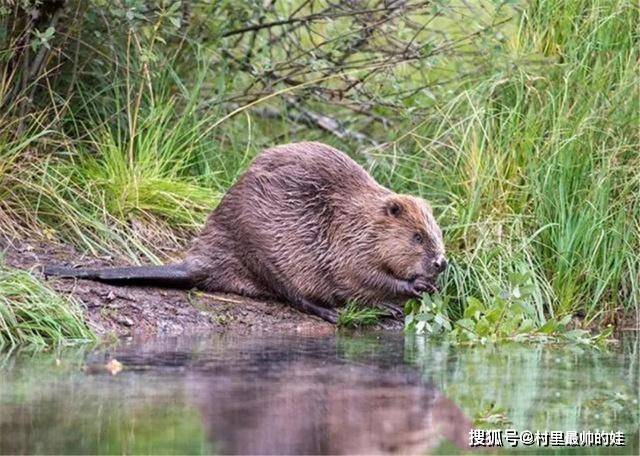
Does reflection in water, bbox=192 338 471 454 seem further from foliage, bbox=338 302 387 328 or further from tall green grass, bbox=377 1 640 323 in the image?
tall green grass, bbox=377 1 640 323

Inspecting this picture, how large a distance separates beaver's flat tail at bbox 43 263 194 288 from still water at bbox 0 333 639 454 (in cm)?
51

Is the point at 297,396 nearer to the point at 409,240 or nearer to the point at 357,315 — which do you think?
the point at 357,315

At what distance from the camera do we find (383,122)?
758 cm

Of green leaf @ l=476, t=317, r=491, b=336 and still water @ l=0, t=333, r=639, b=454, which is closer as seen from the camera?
still water @ l=0, t=333, r=639, b=454

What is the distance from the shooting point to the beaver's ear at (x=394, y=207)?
5836 mm

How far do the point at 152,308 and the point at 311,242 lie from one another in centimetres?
75

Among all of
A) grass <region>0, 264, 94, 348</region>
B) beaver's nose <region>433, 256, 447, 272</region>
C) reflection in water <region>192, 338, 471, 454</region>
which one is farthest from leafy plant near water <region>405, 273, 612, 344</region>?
grass <region>0, 264, 94, 348</region>

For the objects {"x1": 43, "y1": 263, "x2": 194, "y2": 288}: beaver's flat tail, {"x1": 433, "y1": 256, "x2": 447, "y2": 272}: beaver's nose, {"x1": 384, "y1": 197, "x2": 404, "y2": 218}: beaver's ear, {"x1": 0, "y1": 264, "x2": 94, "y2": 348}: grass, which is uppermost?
{"x1": 384, "y1": 197, "x2": 404, "y2": 218}: beaver's ear

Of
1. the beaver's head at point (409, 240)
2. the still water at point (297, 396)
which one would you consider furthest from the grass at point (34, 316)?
the beaver's head at point (409, 240)

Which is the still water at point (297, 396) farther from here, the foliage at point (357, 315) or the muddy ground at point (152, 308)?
the foliage at point (357, 315)

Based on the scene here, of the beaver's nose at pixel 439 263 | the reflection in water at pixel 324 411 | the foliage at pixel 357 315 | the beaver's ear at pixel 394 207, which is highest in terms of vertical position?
the beaver's ear at pixel 394 207

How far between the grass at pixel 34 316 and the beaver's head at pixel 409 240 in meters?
1.34

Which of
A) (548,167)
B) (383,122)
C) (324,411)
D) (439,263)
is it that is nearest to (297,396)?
(324,411)

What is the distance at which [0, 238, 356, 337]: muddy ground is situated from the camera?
17.7ft
